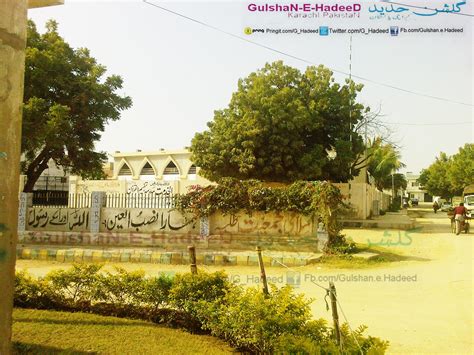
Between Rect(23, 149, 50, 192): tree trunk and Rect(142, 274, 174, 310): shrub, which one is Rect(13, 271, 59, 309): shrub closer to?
Rect(142, 274, 174, 310): shrub

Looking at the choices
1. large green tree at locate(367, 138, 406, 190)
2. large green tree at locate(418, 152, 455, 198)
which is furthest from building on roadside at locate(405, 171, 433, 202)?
large green tree at locate(367, 138, 406, 190)

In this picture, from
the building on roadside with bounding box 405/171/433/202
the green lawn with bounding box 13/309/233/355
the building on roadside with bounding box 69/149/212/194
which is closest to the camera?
the green lawn with bounding box 13/309/233/355

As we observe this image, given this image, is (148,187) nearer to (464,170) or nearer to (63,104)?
(63,104)

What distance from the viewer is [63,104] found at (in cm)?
1828

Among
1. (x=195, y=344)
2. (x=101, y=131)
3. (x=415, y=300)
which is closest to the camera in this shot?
(x=195, y=344)

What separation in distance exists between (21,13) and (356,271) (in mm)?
9736

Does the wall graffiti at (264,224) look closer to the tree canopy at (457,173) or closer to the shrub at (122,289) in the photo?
the shrub at (122,289)

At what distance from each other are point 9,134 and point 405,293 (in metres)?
7.61

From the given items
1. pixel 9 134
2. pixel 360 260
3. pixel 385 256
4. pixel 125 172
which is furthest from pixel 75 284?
pixel 125 172

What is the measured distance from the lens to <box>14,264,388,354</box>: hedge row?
4.02 metres

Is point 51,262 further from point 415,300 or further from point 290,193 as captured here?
point 415,300

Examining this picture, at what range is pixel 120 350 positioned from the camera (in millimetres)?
4379

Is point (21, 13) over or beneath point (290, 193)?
over

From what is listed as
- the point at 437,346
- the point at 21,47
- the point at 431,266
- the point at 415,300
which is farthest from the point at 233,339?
the point at 431,266
